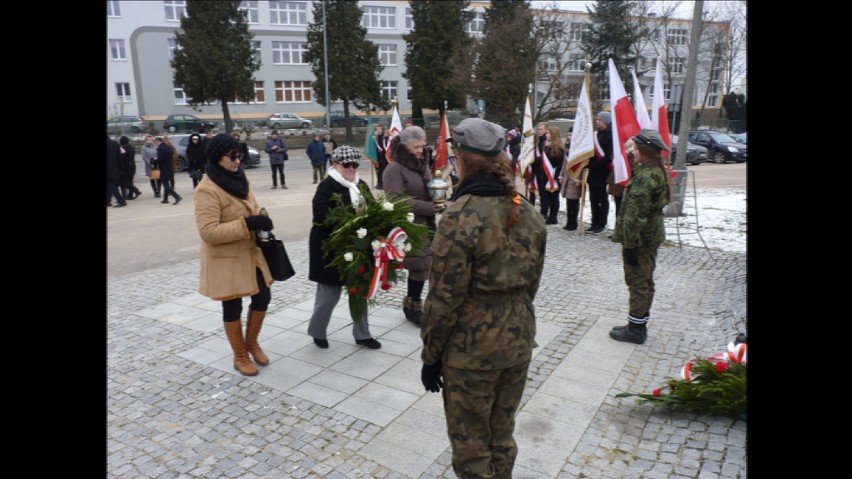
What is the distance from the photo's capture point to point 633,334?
18.8 ft

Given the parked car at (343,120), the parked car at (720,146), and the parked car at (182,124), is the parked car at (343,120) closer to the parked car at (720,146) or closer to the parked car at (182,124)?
the parked car at (182,124)

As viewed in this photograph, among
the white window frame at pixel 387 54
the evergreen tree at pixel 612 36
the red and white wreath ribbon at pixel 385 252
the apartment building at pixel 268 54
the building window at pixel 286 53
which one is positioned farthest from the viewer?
the white window frame at pixel 387 54

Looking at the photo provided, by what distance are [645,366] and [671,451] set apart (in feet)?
4.80

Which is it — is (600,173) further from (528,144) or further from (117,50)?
(117,50)

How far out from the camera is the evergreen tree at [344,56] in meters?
44.0

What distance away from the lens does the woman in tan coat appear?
452 centimetres

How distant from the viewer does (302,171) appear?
2597cm

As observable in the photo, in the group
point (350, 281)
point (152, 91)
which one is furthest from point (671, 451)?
point (152, 91)

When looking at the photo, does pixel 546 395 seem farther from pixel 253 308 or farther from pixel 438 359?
pixel 253 308

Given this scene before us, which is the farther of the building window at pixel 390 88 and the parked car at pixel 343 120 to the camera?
the building window at pixel 390 88

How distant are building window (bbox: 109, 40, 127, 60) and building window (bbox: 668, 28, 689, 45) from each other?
46.9 meters

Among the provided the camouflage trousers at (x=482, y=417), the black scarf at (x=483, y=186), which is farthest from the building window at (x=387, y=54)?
the camouflage trousers at (x=482, y=417)

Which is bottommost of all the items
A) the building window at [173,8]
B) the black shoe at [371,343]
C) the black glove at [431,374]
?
the black shoe at [371,343]

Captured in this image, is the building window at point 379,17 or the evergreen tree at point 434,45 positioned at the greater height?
the building window at point 379,17
